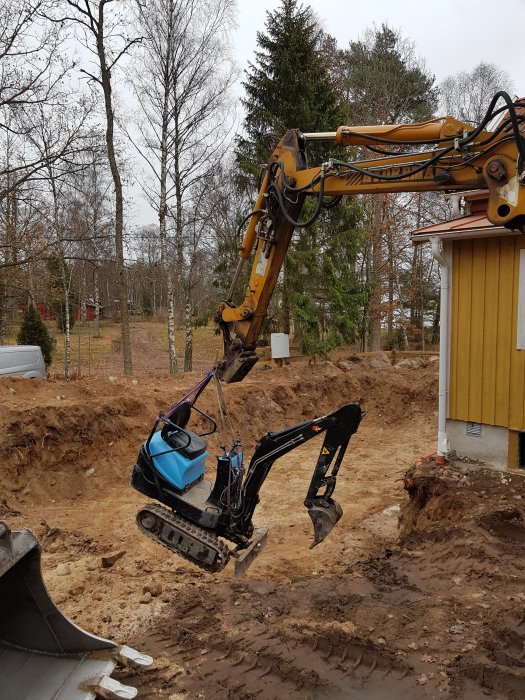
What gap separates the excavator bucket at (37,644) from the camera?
3367mm

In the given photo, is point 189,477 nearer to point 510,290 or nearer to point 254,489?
point 254,489

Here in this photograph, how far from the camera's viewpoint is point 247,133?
18.0m

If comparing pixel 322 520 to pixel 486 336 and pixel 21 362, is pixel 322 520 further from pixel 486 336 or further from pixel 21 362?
pixel 21 362

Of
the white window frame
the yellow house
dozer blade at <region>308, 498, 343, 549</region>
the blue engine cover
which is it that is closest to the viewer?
dozer blade at <region>308, 498, 343, 549</region>

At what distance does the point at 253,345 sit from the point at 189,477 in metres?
1.29

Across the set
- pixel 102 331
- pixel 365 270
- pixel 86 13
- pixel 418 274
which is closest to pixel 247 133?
pixel 86 13

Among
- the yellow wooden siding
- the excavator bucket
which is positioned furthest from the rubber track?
the yellow wooden siding

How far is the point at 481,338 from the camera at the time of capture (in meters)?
7.26

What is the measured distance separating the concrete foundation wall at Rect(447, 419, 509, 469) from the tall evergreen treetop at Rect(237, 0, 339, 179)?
1195 cm

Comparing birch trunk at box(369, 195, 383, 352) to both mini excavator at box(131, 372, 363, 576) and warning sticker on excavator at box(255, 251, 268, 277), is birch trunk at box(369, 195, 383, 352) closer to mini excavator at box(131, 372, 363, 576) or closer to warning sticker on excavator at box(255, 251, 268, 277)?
warning sticker on excavator at box(255, 251, 268, 277)

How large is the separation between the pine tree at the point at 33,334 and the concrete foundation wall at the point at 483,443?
16.9 m

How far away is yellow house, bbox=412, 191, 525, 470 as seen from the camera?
689 cm

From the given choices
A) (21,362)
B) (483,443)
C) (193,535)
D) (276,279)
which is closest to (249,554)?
(193,535)

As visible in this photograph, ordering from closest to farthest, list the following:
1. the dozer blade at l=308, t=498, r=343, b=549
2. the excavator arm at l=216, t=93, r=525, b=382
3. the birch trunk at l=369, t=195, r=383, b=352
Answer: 1. the excavator arm at l=216, t=93, r=525, b=382
2. the dozer blade at l=308, t=498, r=343, b=549
3. the birch trunk at l=369, t=195, r=383, b=352
